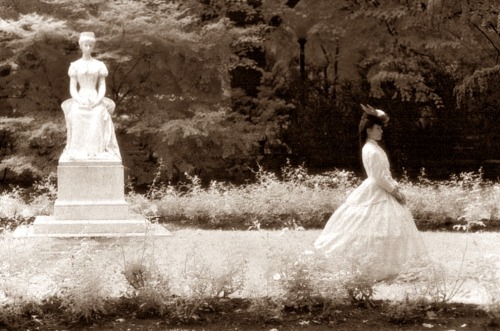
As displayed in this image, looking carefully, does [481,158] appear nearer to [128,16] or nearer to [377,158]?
[128,16]

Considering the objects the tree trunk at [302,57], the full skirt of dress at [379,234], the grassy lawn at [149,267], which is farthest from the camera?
the tree trunk at [302,57]

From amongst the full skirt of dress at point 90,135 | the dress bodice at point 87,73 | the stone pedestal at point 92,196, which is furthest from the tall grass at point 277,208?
the dress bodice at point 87,73

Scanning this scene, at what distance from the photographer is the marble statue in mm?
13469

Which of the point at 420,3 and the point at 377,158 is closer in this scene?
the point at 377,158

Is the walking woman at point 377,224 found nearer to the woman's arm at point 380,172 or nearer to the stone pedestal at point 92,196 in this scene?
the woman's arm at point 380,172

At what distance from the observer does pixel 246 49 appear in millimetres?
20734

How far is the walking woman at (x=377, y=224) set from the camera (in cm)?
826

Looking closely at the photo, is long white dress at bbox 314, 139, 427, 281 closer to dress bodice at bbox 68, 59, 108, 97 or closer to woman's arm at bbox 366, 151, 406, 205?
woman's arm at bbox 366, 151, 406, 205

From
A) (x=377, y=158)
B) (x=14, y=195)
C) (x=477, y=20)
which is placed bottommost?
(x=14, y=195)

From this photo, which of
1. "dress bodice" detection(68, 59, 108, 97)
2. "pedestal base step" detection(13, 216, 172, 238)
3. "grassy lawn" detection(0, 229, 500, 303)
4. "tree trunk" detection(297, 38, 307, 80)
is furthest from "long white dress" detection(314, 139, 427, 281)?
"tree trunk" detection(297, 38, 307, 80)

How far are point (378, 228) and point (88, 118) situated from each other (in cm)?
665

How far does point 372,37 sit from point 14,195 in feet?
31.9

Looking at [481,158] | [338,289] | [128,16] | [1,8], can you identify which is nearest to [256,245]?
[338,289]

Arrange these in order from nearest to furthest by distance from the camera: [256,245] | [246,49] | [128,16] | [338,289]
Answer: [338,289], [256,245], [128,16], [246,49]
